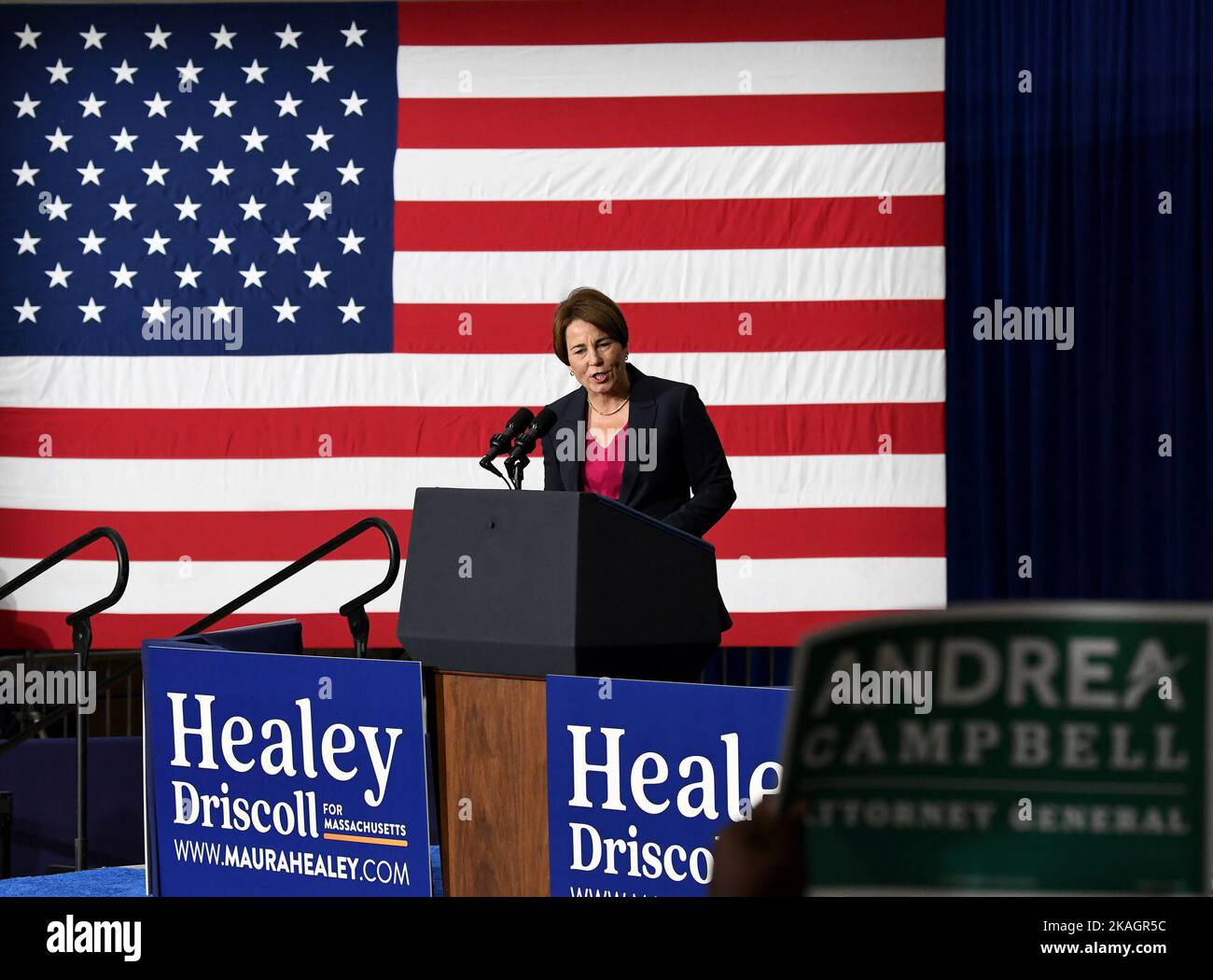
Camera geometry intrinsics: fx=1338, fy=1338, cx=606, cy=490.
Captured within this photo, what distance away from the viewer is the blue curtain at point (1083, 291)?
536cm

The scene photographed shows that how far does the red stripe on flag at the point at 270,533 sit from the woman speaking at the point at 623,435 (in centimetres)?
211

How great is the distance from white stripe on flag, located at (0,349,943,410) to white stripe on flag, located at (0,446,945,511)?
0.25 meters

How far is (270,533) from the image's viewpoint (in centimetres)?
570

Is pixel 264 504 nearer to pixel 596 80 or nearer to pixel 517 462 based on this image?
pixel 596 80

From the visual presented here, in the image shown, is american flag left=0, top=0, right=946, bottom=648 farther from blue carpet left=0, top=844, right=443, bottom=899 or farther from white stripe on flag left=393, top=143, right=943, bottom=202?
blue carpet left=0, top=844, right=443, bottom=899

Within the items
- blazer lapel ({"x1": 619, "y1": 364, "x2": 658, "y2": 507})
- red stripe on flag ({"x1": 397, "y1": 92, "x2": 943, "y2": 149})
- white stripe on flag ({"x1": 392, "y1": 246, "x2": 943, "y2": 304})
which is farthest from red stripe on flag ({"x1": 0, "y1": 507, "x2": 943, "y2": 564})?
blazer lapel ({"x1": 619, "y1": 364, "x2": 658, "y2": 507})

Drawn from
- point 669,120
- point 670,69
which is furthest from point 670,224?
point 670,69

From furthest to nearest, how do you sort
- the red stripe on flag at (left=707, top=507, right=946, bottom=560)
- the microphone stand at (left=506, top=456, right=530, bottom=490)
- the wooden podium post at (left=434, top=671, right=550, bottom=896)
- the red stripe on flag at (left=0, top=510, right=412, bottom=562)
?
the red stripe on flag at (left=0, top=510, right=412, bottom=562) < the red stripe on flag at (left=707, top=507, right=946, bottom=560) < the microphone stand at (left=506, top=456, right=530, bottom=490) < the wooden podium post at (left=434, top=671, right=550, bottom=896)

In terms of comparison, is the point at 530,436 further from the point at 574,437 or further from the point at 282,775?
the point at 282,775

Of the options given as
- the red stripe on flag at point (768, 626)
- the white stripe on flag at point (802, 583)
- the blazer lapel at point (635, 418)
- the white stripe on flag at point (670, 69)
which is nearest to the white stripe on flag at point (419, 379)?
the white stripe on flag at point (802, 583)

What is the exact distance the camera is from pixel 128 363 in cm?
574

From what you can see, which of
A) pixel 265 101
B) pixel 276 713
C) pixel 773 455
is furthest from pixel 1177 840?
pixel 265 101

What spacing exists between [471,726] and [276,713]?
0.37 metres

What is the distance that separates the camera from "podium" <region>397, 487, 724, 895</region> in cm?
235
